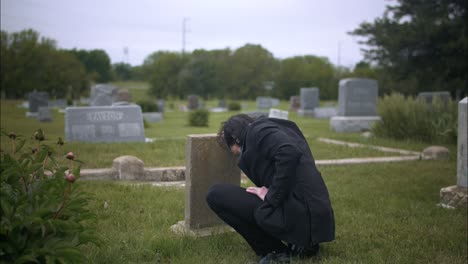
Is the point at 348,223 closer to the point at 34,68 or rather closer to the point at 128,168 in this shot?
the point at 128,168

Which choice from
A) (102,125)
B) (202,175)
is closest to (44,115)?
(102,125)

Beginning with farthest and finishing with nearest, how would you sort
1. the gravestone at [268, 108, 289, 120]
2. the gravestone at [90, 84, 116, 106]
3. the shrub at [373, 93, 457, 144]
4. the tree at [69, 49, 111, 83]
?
1. the tree at [69, 49, 111, 83]
2. the gravestone at [90, 84, 116, 106]
3. the shrub at [373, 93, 457, 144]
4. the gravestone at [268, 108, 289, 120]

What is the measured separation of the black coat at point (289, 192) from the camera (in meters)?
3.46

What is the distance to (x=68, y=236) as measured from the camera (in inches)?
110

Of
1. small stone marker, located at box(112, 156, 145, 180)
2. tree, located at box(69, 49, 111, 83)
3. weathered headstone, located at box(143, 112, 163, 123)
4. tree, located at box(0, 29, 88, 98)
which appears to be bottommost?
small stone marker, located at box(112, 156, 145, 180)

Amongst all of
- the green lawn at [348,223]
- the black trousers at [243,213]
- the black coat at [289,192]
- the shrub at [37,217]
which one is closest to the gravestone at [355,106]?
the green lawn at [348,223]

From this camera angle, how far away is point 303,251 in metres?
4.02

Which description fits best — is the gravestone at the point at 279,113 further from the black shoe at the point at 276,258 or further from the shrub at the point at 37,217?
the shrub at the point at 37,217

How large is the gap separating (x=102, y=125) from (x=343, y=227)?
8.61 meters

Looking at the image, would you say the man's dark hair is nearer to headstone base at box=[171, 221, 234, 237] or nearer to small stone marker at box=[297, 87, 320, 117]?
headstone base at box=[171, 221, 234, 237]

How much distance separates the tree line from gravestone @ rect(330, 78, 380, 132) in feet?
8.48

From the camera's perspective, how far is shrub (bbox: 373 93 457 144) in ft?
43.2

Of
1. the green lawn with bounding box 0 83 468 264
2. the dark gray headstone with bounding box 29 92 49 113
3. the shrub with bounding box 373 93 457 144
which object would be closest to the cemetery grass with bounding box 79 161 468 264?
the green lawn with bounding box 0 83 468 264

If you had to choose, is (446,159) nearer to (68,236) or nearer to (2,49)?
(68,236)
